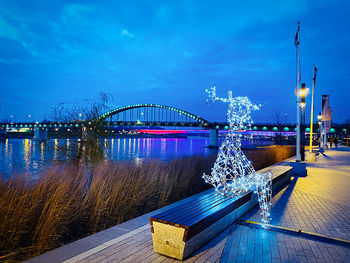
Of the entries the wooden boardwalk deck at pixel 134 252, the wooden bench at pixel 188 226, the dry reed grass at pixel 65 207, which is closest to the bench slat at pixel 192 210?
the wooden bench at pixel 188 226

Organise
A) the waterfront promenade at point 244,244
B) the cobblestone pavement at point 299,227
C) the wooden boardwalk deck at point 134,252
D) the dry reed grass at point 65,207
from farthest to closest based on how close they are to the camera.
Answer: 1. the dry reed grass at point 65,207
2. the cobblestone pavement at point 299,227
3. the waterfront promenade at point 244,244
4. the wooden boardwalk deck at point 134,252

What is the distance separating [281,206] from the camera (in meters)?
6.44

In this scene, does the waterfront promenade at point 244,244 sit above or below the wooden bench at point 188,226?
below

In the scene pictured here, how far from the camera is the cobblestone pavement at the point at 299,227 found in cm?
370

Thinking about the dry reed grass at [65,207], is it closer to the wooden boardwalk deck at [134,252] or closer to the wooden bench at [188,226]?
the wooden boardwalk deck at [134,252]

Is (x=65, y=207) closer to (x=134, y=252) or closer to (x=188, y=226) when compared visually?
(x=134, y=252)

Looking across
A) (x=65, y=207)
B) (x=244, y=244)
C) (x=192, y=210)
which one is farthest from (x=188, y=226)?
(x=65, y=207)

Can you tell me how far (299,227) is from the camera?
4.90 meters

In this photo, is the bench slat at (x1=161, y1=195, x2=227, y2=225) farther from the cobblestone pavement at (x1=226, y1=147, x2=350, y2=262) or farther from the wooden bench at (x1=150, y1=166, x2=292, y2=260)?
the cobblestone pavement at (x1=226, y1=147, x2=350, y2=262)

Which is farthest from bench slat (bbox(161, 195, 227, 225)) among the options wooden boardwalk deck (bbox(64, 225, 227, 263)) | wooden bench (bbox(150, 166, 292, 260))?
wooden boardwalk deck (bbox(64, 225, 227, 263))

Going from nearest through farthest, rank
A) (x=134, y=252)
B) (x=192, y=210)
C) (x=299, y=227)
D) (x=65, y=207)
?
(x=134, y=252)
(x=192, y=210)
(x=65, y=207)
(x=299, y=227)

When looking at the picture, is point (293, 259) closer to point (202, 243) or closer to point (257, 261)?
point (257, 261)

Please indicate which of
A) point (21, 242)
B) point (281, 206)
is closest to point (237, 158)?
point (281, 206)

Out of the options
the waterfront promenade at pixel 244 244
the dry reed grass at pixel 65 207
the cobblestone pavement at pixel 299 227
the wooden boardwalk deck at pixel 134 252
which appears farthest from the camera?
the dry reed grass at pixel 65 207
